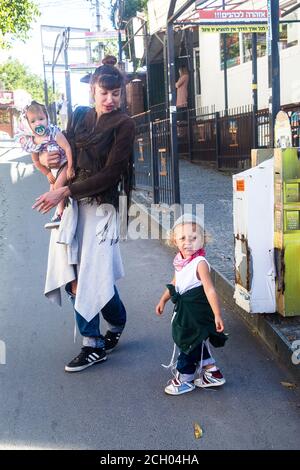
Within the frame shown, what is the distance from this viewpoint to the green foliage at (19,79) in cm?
6650

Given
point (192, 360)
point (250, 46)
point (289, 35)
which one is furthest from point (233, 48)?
point (192, 360)

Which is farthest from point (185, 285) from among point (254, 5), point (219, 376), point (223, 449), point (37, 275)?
point (254, 5)

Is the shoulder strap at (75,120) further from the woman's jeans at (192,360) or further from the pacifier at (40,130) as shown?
the woman's jeans at (192,360)

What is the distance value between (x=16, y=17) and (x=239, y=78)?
930cm

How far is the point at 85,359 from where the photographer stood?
3930mm

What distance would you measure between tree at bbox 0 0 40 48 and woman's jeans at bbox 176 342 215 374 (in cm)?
1984

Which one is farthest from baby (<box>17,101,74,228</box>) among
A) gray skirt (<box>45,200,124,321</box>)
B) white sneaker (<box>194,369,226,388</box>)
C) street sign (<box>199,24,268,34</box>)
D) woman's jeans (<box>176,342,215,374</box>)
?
street sign (<box>199,24,268,34</box>)

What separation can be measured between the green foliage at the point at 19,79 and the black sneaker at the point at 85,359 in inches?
2464

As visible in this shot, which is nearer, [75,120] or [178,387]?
[178,387]

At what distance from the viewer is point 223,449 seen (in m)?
2.92

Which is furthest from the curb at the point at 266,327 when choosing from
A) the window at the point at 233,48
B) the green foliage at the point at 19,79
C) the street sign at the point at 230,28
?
the green foliage at the point at 19,79

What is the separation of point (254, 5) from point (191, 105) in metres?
10.1

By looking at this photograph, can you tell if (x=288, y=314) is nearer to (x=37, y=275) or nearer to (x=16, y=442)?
(x=16, y=442)

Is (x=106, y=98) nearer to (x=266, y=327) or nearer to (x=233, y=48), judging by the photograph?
(x=266, y=327)
